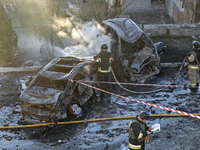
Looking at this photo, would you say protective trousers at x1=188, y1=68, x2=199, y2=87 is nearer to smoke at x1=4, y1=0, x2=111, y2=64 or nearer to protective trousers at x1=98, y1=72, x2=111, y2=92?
protective trousers at x1=98, y1=72, x2=111, y2=92

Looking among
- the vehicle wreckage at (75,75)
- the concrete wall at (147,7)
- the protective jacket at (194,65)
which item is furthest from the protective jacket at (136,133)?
the concrete wall at (147,7)

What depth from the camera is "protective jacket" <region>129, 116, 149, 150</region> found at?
4023 millimetres

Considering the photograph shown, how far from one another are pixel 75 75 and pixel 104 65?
1.19 m

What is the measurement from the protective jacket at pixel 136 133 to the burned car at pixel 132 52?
4531 millimetres

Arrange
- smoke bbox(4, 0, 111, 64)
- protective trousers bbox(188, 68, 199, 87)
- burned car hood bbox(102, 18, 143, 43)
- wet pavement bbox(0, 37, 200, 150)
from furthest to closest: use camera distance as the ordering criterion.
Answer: smoke bbox(4, 0, 111, 64) → burned car hood bbox(102, 18, 143, 43) → protective trousers bbox(188, 68, 199, 87) → wet pavement bbox(0, 37, 200, 150)

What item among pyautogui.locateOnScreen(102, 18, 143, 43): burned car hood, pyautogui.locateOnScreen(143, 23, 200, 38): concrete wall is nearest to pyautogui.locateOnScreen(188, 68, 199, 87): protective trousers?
pyautogui.locateOnScreen(102, 18, 143, 43): burned car hood

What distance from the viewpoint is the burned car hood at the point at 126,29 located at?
29.6 ft

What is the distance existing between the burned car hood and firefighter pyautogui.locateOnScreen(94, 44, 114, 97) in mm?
1766

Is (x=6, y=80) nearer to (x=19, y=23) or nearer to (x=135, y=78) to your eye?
(x=135, y=78)

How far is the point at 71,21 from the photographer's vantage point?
58.8 ft

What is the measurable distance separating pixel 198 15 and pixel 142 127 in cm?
1469

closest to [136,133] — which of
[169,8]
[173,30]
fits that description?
[173,30]

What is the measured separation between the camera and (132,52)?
968 cm

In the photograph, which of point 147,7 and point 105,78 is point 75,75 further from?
point 147,7
